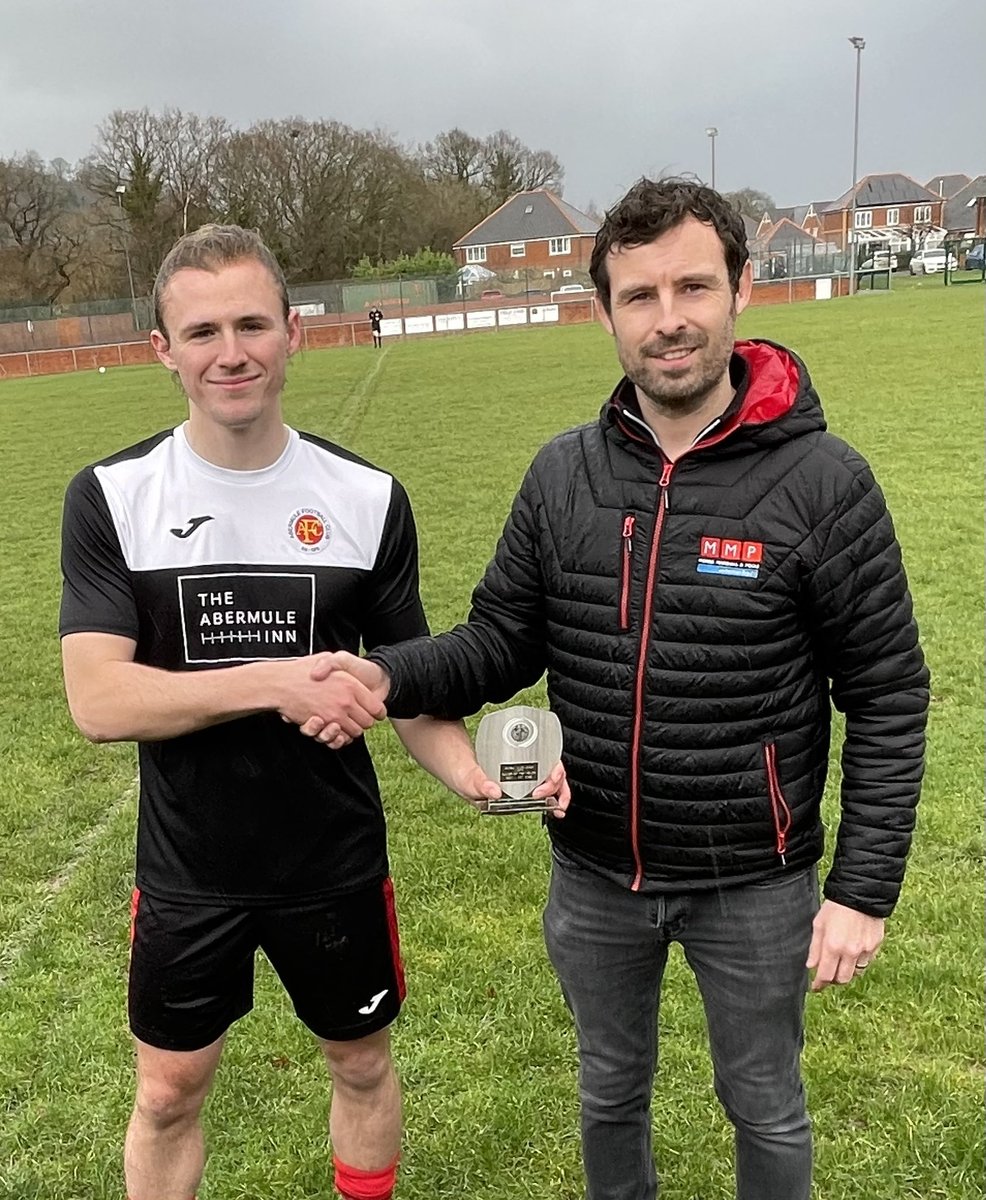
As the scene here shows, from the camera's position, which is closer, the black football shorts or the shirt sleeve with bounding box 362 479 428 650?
the black football shorts

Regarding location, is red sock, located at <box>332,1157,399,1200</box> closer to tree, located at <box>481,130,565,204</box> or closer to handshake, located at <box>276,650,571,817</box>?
handshake, located at <box>276,650,571,817</box>

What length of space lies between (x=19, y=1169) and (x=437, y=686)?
6.37 feet

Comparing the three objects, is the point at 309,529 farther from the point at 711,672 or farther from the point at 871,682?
the point at 871,682

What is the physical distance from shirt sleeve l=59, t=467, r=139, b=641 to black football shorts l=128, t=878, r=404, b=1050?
25.7 inches

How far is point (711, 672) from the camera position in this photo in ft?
6.93

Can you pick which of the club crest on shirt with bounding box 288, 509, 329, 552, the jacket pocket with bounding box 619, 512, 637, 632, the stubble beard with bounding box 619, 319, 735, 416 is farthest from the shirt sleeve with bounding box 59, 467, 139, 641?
the stubble beard with bounding box 619, 319, 735, 416

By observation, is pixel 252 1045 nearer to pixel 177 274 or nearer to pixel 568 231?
pixel 177 274

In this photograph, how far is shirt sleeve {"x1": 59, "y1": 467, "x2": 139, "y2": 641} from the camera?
7.41 ft

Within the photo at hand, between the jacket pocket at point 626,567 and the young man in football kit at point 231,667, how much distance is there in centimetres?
38

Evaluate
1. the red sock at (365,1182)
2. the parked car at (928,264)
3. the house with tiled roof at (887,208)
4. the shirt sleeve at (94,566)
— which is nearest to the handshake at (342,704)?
the shirt sleeve at (94,566)

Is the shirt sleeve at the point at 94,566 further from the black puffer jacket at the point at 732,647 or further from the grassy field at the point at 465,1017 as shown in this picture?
the grassy field at the point at 465,1017

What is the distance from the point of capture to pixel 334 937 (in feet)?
7.95

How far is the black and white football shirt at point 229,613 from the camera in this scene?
230 cm

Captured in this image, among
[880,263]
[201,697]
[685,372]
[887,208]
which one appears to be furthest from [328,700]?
[887,208]
